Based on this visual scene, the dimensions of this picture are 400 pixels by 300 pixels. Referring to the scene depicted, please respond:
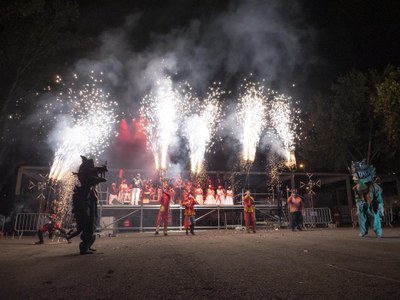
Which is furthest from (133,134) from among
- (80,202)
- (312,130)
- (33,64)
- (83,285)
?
(83,285)

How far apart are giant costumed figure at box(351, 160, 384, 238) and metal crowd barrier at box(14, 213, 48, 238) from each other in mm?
15547

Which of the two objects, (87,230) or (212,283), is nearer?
(212,283)

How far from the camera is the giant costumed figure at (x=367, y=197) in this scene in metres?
11.0

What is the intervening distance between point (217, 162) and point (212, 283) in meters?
30.2

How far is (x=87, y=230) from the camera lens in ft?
25.7

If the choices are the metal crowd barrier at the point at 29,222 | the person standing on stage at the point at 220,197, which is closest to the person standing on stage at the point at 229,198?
the person standing on stage at the point at 220,197

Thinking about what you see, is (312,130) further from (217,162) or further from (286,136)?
(217,162)

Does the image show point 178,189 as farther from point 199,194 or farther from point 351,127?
point 351,127

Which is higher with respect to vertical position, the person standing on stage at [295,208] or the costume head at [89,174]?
the costume head at [89,174]

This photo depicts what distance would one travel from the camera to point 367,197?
36.8 ft

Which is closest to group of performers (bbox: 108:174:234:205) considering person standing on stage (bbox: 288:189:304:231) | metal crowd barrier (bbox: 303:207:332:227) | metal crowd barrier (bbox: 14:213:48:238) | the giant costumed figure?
metal crowd barrier (bbox: 14:213:48:238)

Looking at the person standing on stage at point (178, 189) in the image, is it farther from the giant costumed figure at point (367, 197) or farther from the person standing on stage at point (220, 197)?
the giant costumed figure at point (367, 197)

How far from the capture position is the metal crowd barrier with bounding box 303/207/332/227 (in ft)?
65.3

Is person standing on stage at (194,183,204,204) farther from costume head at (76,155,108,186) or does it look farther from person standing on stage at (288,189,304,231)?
costume head at (76,155,108,186)
